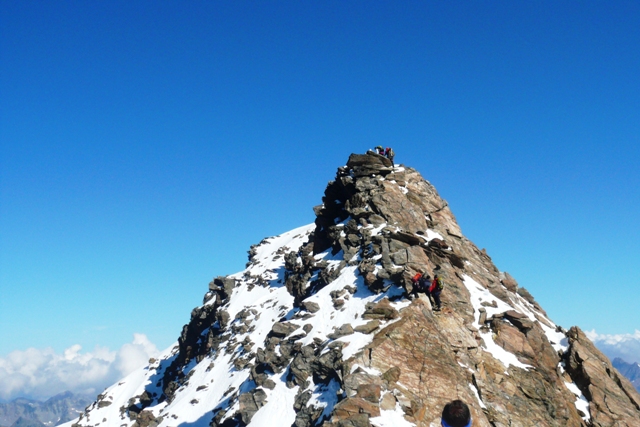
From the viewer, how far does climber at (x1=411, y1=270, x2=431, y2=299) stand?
3308cm

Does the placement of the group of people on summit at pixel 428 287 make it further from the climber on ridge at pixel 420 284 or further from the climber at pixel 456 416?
the climber at pixel 456 416

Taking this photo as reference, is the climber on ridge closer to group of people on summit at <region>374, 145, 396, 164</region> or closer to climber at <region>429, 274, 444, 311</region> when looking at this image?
climber at <region>429, 274, 444, 311</region>

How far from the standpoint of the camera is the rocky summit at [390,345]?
2897 centimetres

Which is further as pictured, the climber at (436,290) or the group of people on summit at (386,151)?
the group of people on summit at (386,151)

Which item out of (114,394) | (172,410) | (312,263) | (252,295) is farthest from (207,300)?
(312,263)

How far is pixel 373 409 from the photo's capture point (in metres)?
26.1

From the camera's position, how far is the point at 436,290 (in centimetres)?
3288

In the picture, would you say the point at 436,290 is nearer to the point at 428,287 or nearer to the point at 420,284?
the point at 428,287

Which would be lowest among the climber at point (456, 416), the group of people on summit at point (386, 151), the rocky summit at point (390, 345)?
the climber at point (456, 416)

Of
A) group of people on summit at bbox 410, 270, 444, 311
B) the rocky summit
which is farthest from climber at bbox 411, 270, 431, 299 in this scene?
the rocky summit

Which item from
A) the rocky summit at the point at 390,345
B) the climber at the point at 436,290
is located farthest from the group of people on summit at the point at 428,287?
the rocky summit at the point at 390,345

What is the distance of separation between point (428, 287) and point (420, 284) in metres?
0.64

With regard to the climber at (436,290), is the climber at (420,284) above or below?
above

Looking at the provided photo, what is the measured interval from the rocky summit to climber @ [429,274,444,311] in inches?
24.5
